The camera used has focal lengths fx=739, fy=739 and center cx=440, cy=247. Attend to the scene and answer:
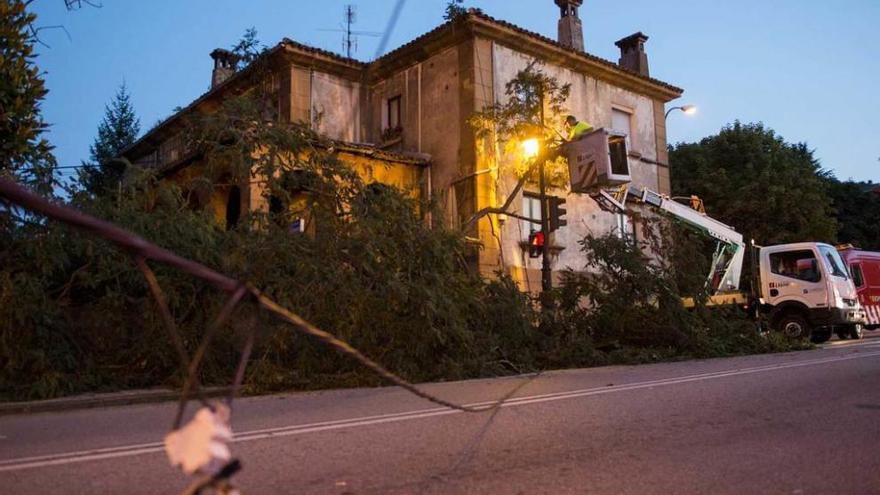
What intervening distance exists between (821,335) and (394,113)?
1378 centimetres

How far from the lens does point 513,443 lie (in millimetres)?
5340

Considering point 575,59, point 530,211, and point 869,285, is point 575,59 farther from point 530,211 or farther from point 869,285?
point 869,285

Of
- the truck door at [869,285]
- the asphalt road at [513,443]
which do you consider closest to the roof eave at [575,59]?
the truck door at [869,285]

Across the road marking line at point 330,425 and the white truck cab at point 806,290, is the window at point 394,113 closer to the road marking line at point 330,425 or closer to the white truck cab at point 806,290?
the white truck cab at point 806,290

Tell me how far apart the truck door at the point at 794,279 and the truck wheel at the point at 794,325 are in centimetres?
41

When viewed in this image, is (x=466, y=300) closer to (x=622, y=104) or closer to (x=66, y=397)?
(x=66, y=397)

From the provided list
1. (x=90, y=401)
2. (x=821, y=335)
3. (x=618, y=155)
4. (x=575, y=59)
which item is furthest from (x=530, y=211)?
(x=90, y=401)

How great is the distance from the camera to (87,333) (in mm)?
10344

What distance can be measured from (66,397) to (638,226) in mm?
17956

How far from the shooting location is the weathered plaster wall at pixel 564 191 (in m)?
20.0

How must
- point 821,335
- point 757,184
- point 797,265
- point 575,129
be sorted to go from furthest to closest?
point 757,184, point 821,335, point 797,265, point 575,129

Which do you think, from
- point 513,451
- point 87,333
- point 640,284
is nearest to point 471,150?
point 640,284

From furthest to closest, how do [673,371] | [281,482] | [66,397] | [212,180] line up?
[212,180]
[673,371]
[66,397]
[281,482]

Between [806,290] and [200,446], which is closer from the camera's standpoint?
[200,446]
